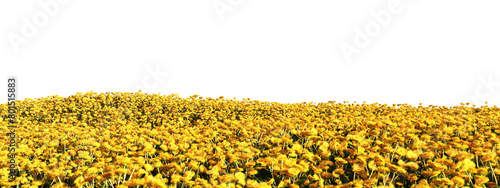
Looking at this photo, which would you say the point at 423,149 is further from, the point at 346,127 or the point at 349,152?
the point at 346,127

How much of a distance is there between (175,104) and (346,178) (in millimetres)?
10205

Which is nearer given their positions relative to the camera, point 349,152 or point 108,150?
point 349,152

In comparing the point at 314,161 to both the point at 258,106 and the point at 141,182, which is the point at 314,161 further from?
the point at 258,106

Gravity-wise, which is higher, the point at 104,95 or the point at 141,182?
the point at 104,95

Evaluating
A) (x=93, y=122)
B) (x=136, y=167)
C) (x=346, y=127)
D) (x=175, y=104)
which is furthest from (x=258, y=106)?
(x=136, y=167)

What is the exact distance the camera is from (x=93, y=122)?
464 inches

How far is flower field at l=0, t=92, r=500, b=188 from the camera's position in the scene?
3.51m

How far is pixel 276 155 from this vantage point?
4203 mm

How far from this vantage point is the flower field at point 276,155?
11.5 ft

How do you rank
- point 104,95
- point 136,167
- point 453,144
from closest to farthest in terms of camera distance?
point 136,167 → point 453,144 → point 104,95

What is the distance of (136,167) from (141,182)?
0.71 meters

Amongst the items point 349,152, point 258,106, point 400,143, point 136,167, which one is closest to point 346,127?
point 400,143

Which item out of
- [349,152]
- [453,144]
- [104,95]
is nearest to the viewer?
[453,144]

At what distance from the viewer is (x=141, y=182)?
3275mm
